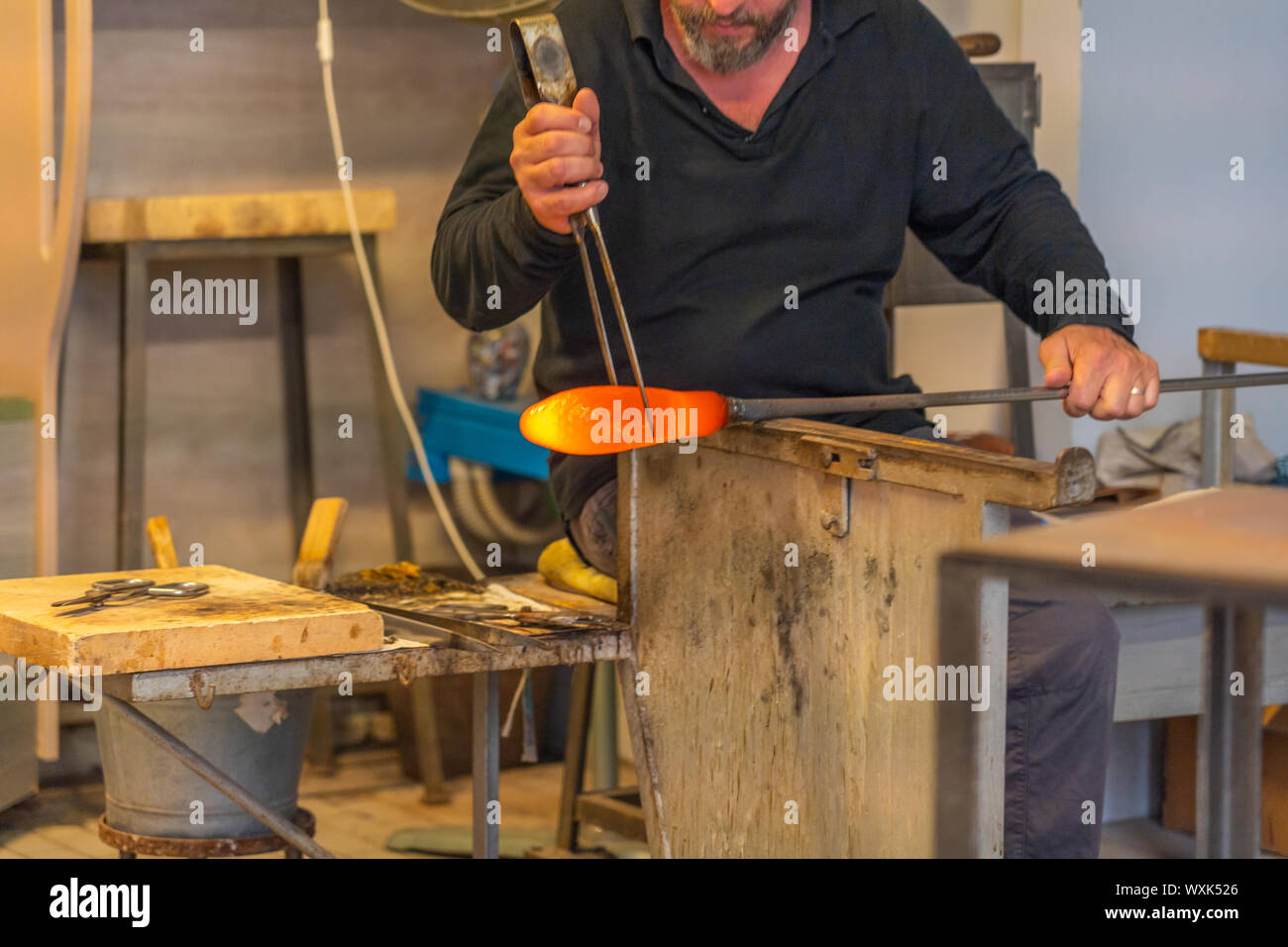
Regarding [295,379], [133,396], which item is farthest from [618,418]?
[295,379]

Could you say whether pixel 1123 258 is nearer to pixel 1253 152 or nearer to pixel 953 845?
pixel 1253 152

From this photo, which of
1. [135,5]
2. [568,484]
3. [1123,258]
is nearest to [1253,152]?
[1123,258]

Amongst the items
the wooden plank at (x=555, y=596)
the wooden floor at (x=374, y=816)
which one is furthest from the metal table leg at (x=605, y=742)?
the wooden plank at (x=555, y=596)

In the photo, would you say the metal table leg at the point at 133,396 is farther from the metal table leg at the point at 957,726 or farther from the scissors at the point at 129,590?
the metal table leg at the point at 957,726

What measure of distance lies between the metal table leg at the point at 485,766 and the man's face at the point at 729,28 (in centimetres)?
69

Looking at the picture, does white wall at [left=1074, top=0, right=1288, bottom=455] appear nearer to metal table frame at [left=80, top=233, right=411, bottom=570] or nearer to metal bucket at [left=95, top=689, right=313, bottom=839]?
metal table frame at [left=80, top=233, right=411, bottom=570]

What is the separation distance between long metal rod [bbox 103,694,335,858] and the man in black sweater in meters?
0.48

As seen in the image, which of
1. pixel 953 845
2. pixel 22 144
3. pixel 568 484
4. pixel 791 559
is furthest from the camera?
pixel 22 144

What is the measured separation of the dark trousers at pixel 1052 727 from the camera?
150cm

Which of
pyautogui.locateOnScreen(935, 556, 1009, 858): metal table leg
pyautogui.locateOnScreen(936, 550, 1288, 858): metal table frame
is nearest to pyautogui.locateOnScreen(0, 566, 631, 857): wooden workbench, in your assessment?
pyautogui.locateOnScreen(936, 550, 1288, 858): metal table frame

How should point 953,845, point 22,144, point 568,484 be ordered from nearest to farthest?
point 953,845, point 568,484, point 22,144

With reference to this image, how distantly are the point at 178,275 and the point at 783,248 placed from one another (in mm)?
1537

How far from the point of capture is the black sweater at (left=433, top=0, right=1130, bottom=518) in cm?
181

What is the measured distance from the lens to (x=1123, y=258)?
109 inches
